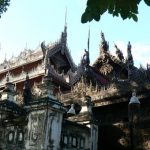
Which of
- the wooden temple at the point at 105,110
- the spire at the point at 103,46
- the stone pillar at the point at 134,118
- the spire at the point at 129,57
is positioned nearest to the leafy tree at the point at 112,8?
the wooden temple at the point at 105,110

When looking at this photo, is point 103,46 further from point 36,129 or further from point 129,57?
point 36,129

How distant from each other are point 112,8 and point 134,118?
24.6ft

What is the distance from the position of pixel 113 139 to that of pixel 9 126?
131 inches

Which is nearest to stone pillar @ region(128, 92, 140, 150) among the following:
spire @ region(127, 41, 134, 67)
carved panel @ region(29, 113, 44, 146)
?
carved panel @ region(29, 113, 44, 146)

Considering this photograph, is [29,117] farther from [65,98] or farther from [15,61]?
[15,61]

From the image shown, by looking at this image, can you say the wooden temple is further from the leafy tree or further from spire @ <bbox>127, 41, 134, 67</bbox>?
spire @ <bbox>127, 41, 134, 67</bbox>

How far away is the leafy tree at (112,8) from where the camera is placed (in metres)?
3.22

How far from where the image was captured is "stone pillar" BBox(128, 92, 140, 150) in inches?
389

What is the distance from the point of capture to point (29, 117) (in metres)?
8.27

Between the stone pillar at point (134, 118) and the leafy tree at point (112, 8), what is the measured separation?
7087 mm

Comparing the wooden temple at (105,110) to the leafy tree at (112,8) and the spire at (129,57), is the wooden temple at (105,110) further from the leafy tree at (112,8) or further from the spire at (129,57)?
the spire at (129,57)

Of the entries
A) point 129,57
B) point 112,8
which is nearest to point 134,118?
point 112,8

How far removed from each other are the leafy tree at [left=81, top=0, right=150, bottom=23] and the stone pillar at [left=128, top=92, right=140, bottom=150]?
7087 millimetres

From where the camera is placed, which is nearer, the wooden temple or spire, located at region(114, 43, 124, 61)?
the wooden temple
